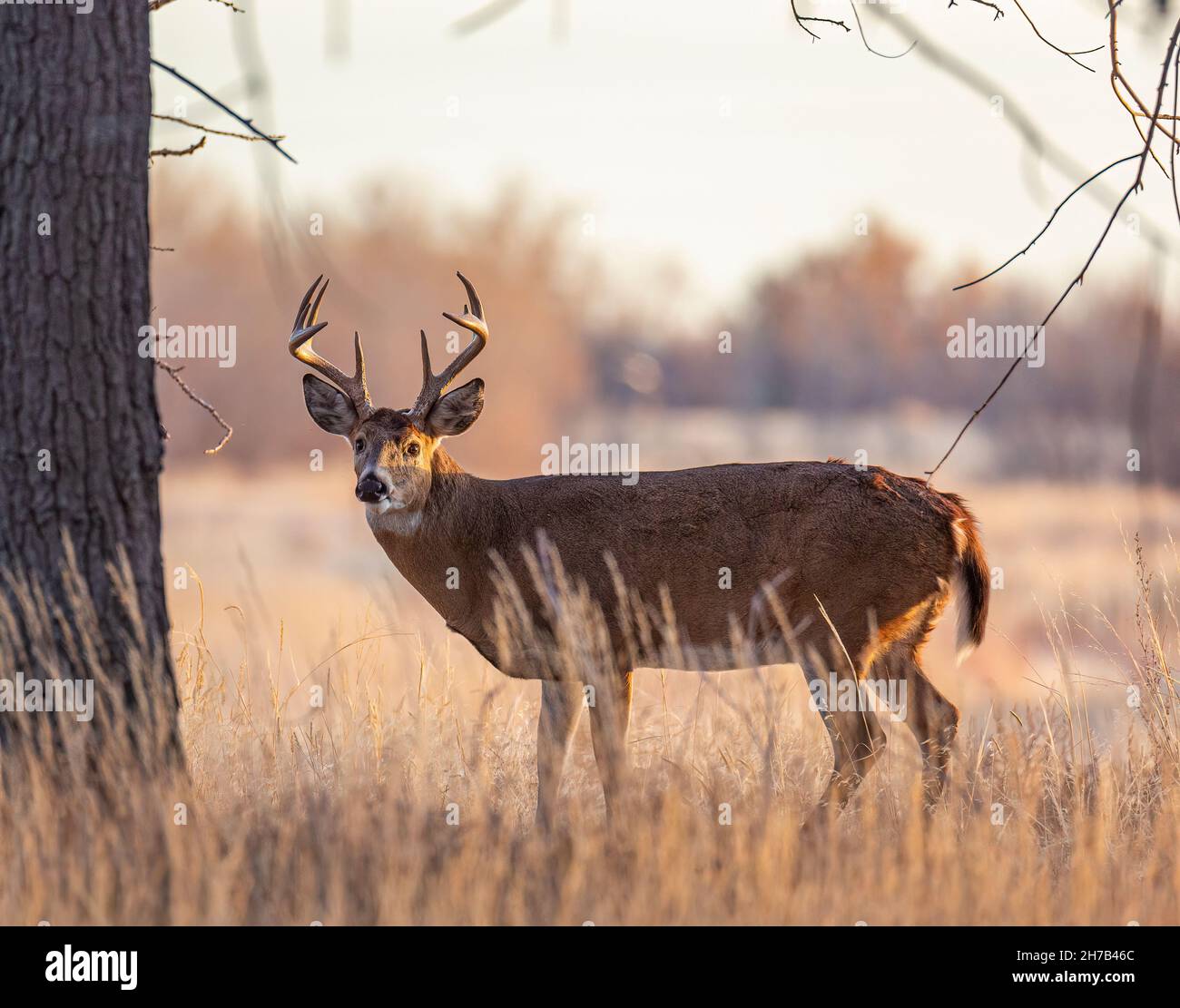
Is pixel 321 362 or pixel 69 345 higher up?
→ pixel 321 362

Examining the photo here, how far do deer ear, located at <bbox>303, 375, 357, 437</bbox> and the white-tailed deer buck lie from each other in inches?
4.0

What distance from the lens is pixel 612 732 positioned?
617 centimetres

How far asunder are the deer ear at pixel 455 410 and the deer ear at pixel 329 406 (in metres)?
0.40

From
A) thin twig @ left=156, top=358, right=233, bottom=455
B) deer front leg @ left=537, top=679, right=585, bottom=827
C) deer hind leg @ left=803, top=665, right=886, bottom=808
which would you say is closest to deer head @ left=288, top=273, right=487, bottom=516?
thin twig @ left=156, top=358, right=233, bottom=455

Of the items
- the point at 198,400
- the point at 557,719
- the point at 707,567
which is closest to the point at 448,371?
the point at 198,400

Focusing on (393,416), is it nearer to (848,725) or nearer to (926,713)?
(848,725)

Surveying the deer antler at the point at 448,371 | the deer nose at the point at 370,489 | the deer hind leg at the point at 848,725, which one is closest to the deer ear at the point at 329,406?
the deer antler at the point at 448,371

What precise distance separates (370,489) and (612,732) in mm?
1669

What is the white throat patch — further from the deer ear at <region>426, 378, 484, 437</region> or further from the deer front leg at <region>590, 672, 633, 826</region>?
the deer front leg at <region>590, 672, 633, 826</region>

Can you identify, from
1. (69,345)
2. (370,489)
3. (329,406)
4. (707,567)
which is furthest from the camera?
(329,406)

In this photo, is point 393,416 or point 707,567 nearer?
point 707,567

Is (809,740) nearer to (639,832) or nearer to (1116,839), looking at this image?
(1116,839)

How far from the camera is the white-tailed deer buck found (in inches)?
274

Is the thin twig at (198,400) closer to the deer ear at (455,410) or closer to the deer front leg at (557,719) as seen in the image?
the deer ear at (455,410)
